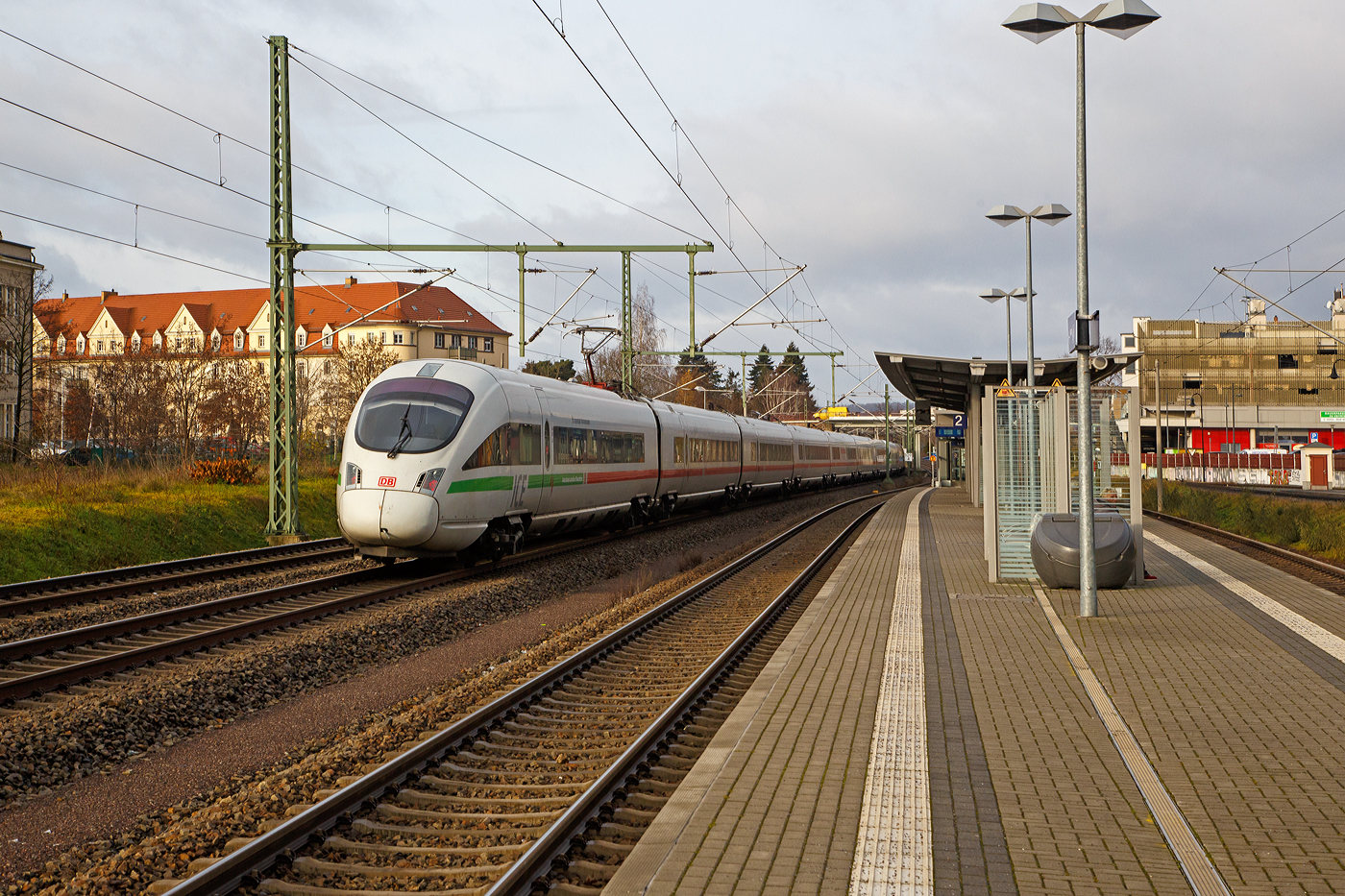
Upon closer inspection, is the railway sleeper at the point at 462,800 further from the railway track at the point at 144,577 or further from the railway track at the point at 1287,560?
the railway track at the point at 1287,560

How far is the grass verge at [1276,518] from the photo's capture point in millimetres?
20109

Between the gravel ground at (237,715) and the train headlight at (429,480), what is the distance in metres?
1.35

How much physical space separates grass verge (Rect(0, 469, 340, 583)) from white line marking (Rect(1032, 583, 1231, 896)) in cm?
1417

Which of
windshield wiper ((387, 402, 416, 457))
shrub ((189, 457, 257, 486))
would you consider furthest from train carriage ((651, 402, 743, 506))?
windshield wiper ((387, 402, 416, 457))

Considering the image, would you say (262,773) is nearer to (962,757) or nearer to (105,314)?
(962,757)

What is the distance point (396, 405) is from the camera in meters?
15.1

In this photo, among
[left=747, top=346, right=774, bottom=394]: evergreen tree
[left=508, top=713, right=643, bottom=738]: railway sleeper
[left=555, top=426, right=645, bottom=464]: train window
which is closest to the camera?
[left=508, top=713, right=643, bottom=738]: railway sleeper

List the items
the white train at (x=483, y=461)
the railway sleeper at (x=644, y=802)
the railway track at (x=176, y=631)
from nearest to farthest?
the railway sleeper at (x=644, y=802)
the railway track at (x=176, y=631)
the white train at (x=483, y=461)

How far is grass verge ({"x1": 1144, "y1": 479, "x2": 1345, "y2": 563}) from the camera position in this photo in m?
20.1

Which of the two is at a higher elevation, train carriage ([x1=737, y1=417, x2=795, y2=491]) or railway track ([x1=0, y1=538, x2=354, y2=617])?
train carriage ([x1=737, y1=417, x2=795, y2=491])

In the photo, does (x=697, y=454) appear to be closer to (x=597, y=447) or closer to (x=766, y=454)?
(x=597, y=447)

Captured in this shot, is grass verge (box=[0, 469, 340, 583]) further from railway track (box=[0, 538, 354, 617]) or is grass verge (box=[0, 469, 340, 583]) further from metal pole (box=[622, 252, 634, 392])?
metal pole (box=[622, 252, 634, 392])

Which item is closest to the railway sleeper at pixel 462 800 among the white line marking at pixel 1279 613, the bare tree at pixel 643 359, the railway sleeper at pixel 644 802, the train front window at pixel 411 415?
the railway sleeper at pixel 644 802

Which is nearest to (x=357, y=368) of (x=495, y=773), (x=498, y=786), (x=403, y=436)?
(x=403, y=436)
